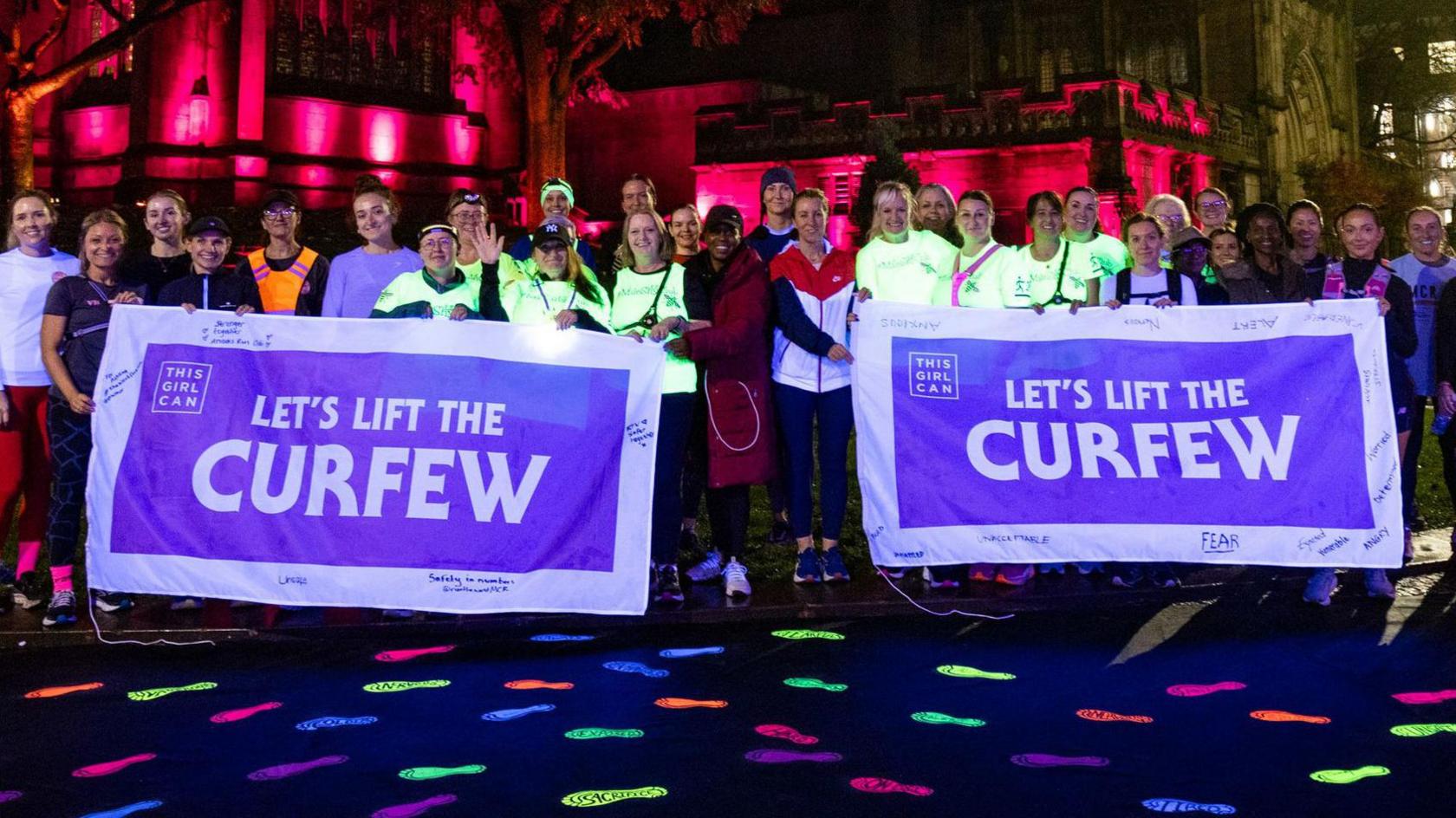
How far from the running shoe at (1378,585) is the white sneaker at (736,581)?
10.6ft

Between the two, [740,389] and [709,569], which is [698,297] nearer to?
[740,389]

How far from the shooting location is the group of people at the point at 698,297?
6906 millimetres

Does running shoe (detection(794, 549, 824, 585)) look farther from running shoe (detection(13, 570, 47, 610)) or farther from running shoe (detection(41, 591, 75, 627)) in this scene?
running shoe (detection(13, 570, 47, 610))

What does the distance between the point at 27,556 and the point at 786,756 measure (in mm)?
4736

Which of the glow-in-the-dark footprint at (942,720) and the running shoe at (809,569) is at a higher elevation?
the running shoe at (809,569)

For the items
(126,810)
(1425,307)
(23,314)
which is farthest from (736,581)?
(1425,307)

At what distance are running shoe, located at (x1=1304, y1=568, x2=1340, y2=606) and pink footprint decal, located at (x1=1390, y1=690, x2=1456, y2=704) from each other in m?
1.67

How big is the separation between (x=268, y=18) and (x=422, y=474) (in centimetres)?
3076

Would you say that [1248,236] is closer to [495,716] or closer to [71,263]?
[495,716]

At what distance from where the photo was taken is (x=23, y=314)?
6.95 meters

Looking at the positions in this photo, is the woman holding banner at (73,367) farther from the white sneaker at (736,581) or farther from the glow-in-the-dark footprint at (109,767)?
the white sneaker at (736,581)

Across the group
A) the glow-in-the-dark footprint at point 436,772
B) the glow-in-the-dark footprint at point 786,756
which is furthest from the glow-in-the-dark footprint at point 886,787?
the glow-in-the-dark footprint at point 436,772

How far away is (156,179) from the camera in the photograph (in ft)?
105

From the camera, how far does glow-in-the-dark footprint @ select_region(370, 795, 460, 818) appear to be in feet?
12.9
